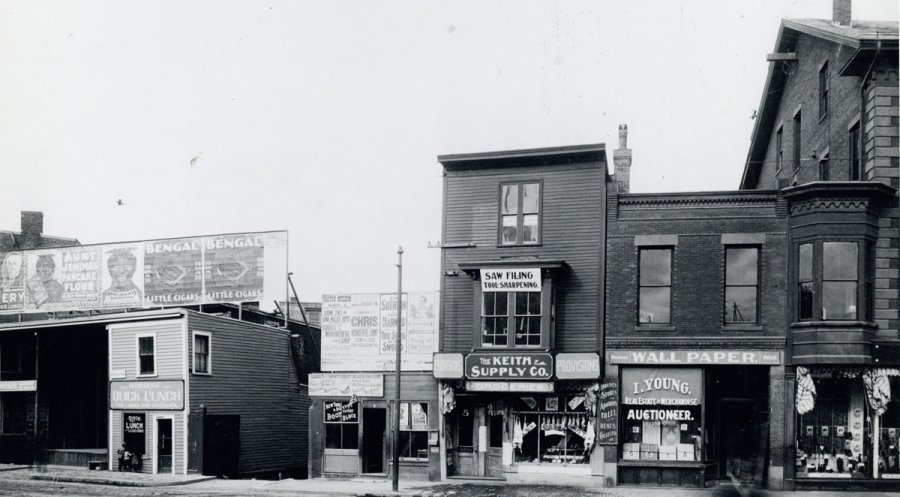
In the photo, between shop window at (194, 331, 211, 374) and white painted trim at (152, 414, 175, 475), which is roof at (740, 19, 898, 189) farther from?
white painted trim at (152, 414, 175, 475)

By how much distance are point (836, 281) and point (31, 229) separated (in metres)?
44.6

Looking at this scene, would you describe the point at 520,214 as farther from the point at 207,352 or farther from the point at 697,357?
the point at 207,352

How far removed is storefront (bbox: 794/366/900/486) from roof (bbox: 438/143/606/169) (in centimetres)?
894

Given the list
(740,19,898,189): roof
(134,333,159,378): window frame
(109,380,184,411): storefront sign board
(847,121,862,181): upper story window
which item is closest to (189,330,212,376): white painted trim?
(109,380,184,411): storefront sign board

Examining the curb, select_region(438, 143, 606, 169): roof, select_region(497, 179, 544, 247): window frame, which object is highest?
select_region(438, 143, 606, 169): roof

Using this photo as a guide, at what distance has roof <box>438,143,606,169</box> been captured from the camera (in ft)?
87.7

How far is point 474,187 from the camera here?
28094 mm

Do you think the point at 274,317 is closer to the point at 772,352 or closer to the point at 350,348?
the point at 350,348

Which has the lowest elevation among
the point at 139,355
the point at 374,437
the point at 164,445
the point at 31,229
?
the point at 164,445

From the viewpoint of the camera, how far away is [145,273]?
36.8m

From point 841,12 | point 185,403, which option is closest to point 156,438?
point 185,403

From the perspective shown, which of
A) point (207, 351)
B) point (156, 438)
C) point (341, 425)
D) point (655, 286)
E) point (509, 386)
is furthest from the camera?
point (207, 351)

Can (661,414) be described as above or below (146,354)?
below

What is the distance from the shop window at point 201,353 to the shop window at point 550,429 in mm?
11882
